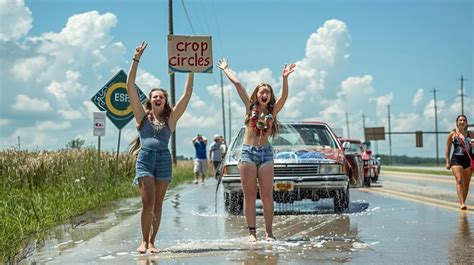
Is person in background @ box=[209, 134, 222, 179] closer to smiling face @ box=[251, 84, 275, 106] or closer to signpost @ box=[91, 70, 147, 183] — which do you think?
signpost @ box=[91, 70, 147, 183]

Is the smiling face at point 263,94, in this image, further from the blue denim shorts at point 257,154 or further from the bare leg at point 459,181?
the bare leg at point 459,181

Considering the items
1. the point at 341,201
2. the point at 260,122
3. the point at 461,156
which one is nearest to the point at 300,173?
the point at 341,201

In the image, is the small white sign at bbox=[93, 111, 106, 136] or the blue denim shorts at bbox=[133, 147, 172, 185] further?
the small white sign at bbox=[93, 111, 106, 136]

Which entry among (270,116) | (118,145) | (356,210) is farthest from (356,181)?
(118,145)

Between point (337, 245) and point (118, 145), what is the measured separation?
1114cm

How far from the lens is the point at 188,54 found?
9.53 metres

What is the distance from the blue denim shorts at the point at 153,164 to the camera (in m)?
7.66

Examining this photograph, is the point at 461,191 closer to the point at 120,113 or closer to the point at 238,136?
the point at 238,136

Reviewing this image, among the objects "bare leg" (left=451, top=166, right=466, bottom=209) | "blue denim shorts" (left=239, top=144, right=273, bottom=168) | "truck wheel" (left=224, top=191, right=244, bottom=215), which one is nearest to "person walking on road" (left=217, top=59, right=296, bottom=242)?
"blue denim shorts" (left=239, top=144, right=273, bottom=168)

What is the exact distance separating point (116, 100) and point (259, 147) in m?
8.95

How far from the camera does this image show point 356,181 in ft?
42.3

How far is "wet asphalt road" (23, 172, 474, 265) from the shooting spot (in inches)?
282

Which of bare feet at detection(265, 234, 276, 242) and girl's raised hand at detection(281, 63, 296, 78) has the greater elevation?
girl's raised hand at detection(281, 63, 296, 78)

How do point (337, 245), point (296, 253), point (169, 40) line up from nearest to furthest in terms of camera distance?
point (296, 253)
point (337, 245)
point (169, 40)
